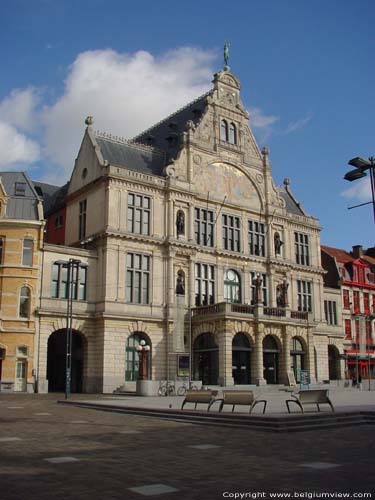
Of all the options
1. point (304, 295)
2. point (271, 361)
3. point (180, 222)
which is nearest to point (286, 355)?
point (271, 361)

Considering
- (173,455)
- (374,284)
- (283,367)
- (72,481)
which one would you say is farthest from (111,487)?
(374,284)

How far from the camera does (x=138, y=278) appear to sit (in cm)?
4906

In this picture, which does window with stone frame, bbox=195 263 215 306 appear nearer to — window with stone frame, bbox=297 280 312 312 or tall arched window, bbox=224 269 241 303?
tall arched window, bbox=224 269 241 303

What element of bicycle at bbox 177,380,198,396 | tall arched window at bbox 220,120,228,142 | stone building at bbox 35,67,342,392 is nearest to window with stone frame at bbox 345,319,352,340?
stone building at bbox 35,67,342,392

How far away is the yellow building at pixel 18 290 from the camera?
42.8 meters

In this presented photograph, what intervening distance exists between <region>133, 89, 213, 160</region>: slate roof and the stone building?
17 centimetres

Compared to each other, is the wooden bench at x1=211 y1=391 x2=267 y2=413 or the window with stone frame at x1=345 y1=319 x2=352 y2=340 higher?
the window with stone frame at x1=345 y1=319 x2=352 y2=340

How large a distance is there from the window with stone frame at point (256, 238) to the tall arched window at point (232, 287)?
11.3 ft

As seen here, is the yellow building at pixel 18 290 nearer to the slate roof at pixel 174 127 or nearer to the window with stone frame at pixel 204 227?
the window with stone frame at pixel 204 227

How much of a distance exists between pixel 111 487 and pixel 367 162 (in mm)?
15407

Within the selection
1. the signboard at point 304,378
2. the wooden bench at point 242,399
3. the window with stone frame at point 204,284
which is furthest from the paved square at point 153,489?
the window with stone frame at point 204,284

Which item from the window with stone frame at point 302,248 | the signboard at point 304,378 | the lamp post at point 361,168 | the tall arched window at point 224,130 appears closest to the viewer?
the lamp post at point 361,168

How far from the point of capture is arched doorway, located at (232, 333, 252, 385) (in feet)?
164

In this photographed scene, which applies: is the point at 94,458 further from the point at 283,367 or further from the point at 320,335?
the point at 320,335
